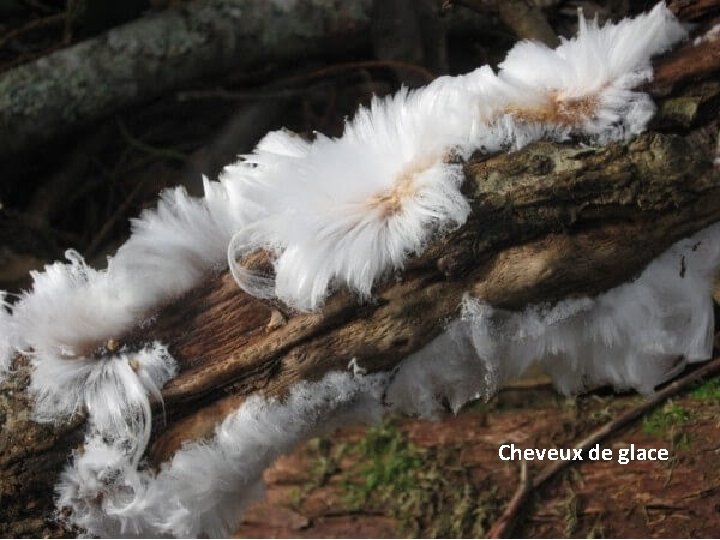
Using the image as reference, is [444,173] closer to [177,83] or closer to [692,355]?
[692,355]

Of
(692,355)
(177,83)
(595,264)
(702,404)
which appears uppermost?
(177,83)

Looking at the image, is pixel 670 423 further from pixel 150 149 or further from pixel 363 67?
pixel 150 149

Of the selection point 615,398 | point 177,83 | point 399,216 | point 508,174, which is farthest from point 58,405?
point 615,398

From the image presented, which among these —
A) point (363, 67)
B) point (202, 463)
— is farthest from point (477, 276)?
point (363, 67)

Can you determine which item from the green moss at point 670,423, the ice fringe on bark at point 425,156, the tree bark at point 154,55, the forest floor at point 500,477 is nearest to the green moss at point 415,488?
the forest floor at point 500,477

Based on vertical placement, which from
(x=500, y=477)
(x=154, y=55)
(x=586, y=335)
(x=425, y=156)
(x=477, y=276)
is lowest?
(x=500, y=477)

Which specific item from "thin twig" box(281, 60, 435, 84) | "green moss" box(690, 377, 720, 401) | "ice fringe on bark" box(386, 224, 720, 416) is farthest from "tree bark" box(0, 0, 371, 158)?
"green moss" box(690, 377, 720, 401)
